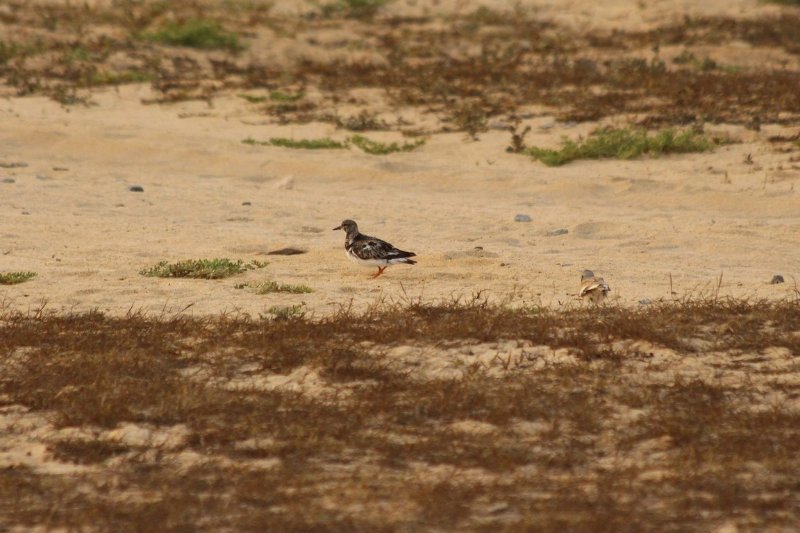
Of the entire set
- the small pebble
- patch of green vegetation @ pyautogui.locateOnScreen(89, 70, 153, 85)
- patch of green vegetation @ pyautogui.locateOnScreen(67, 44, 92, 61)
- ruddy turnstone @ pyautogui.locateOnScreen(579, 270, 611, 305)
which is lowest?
the small pebble

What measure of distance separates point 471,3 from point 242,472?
1091 inches

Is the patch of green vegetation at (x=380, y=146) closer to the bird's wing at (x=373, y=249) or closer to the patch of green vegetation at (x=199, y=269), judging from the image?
the patch of green vegetation at (x=199, y=269)

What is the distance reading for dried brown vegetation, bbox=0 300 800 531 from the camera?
6.07 m

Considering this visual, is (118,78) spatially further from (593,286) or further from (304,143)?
(593,286)

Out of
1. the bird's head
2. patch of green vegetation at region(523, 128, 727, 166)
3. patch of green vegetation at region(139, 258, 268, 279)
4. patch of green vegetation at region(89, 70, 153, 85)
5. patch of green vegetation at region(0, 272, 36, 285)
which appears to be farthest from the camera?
patch of green vegetation at region(89, 70, 153, 85)

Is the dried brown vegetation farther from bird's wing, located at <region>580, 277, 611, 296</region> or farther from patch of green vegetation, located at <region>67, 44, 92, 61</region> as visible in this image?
patch of green vegetation, located at <region>67, 44, 92, 61</region>

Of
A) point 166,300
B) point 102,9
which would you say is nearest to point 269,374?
point 166,300

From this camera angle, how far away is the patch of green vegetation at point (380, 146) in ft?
56.2

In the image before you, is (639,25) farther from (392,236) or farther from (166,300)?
(166,300)

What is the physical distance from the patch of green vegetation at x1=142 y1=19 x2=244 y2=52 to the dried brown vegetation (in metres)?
15.6

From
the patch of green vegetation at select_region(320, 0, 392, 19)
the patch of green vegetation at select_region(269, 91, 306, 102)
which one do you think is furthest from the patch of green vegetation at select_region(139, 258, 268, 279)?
the patch of green vegetation at select_region(320, 0, 392, 19)

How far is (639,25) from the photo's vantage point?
28.7 metres

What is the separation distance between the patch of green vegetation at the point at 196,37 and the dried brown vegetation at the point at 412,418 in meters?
15.6

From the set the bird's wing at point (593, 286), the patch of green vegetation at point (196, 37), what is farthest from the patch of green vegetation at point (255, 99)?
the bird's wing at point (593, 286)
